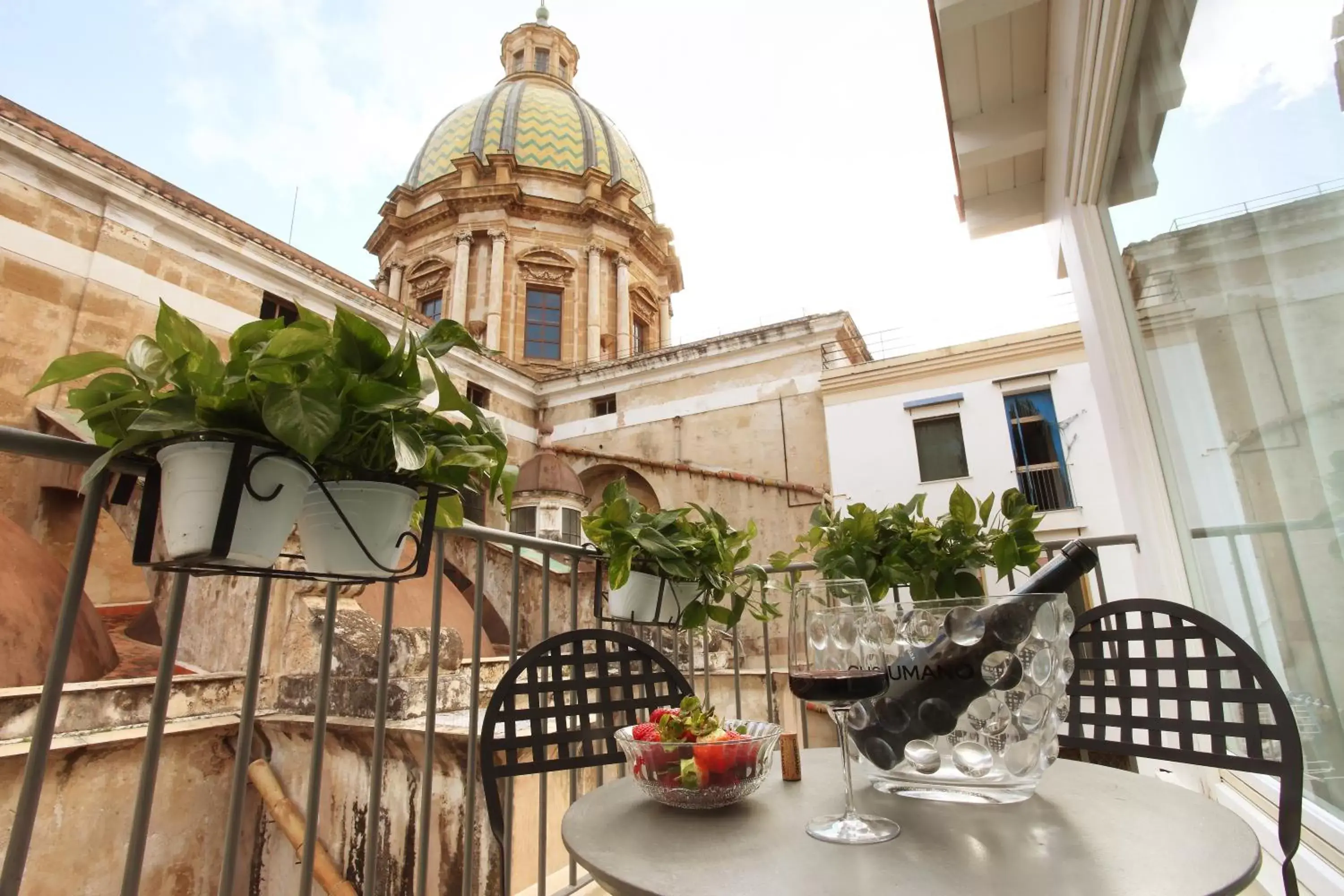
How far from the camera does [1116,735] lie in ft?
9.24

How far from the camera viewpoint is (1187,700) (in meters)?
1.25

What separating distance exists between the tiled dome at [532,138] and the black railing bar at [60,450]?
19995 mm

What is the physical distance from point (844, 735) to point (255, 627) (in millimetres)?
1084

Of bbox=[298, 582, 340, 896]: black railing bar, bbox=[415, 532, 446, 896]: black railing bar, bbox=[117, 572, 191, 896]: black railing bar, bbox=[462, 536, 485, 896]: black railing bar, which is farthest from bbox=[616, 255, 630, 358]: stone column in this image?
bbox=[117, 572, 191, 896]: black railing bar

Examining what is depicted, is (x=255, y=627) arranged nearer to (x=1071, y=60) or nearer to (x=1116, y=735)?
(x=1071, y=60)

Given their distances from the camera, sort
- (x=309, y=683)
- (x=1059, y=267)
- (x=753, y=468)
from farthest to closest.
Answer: (x=753, y=468) → (x=309, y=683) → (x=1059, y=267)

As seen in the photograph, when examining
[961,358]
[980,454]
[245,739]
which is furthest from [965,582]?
[961,358]

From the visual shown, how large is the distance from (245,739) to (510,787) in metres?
0.58

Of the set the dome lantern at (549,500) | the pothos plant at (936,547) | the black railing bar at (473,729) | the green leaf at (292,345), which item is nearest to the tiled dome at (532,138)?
the dome lantern at (549,500)

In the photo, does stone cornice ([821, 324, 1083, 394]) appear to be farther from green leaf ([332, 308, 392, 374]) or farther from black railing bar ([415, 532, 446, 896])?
green leaf ([332, 308, 392, 374])

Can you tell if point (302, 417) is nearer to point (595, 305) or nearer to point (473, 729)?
point (473, 729)

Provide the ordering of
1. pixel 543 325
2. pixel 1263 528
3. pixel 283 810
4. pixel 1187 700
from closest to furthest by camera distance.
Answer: pixel 1187 700, pixel 1263 528, pixel 283 810, pixel 543 325

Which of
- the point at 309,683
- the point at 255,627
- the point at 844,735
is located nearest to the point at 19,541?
the point at 309,683

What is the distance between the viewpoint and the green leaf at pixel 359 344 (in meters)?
1.09
